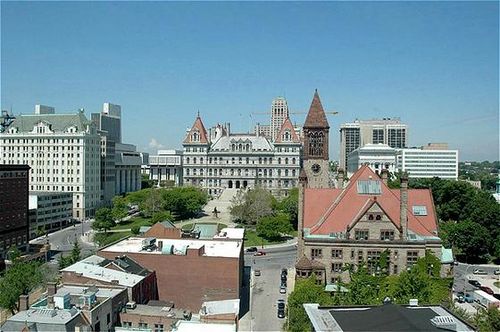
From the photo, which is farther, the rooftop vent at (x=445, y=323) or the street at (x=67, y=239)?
the street at (x=67, y=239)

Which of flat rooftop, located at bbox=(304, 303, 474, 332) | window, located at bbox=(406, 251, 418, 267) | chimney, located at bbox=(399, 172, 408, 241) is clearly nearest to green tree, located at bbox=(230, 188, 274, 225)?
chimney, located at bbox=(399, 172, 408, 241)

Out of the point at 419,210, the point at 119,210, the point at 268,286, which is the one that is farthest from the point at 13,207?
the point at 419,210

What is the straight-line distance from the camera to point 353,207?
183ft

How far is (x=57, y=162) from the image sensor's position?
127 meters

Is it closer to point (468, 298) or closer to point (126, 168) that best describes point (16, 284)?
point (468, 298)

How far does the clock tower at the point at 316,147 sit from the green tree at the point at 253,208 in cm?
2606

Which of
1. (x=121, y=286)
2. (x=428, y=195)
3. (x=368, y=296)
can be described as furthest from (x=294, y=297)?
(x=428, y=195)

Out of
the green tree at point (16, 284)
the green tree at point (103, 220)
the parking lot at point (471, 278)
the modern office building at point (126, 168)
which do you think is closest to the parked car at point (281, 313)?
the parking lot at point (471, 278)

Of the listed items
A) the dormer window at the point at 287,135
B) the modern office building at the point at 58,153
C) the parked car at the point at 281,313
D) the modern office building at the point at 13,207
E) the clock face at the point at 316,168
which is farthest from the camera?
the dormer window at the point at 287,135

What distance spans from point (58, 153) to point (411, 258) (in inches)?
3867

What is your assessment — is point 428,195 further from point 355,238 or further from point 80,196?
point 80,196

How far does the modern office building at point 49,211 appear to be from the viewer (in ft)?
330

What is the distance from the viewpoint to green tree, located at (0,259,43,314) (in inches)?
1969

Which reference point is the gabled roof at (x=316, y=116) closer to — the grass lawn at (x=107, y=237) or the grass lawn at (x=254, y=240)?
the grass lawn at (x=254, y=240)
